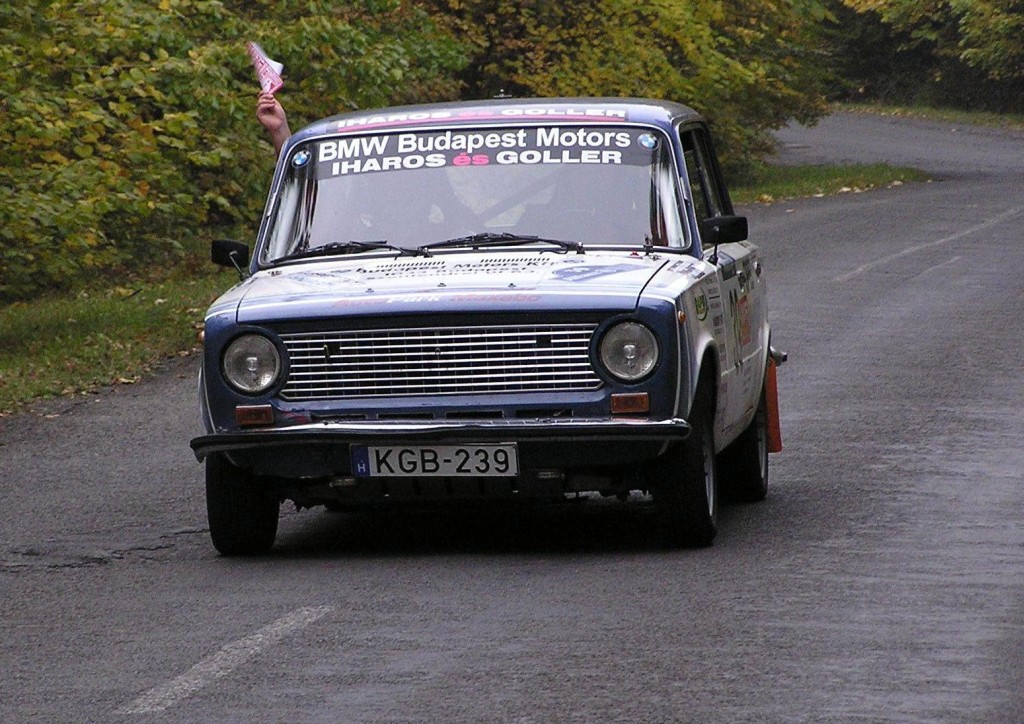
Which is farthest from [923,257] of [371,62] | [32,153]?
[32,153]

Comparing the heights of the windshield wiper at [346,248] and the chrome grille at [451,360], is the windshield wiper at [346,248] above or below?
above

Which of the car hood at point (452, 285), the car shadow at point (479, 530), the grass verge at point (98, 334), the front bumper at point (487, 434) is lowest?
the grass verge at point (98, 334)

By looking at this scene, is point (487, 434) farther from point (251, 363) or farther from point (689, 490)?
point (251, 363)

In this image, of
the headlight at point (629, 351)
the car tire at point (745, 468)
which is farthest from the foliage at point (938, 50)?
the headlight at point (629, 351)

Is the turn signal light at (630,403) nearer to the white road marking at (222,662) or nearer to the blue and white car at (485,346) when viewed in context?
the blue and white car at (485,346)

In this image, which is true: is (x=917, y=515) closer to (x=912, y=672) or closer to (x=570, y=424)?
(x=570, y=424)

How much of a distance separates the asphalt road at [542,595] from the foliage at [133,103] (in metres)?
3.44

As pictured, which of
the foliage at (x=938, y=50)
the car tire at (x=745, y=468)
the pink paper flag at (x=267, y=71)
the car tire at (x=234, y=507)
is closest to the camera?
the car tire at (x=234, y=507)

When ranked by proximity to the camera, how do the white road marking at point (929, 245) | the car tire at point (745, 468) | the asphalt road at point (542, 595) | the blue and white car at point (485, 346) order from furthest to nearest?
the white road marking at point (929, 245)
the car tire at point (745, 468)
the blue and white car at point (485, 346)
the asphalt road at point (542, 595)

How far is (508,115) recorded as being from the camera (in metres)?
9.60

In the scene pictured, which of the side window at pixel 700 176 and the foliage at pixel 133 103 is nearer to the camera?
the side window at pixel 700 176

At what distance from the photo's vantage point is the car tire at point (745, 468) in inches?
396

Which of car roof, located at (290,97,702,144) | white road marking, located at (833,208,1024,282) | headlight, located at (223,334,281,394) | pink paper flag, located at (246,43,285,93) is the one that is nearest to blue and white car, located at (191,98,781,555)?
headlight, located at (223,334,281,394)

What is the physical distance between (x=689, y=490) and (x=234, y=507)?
1751 mm
